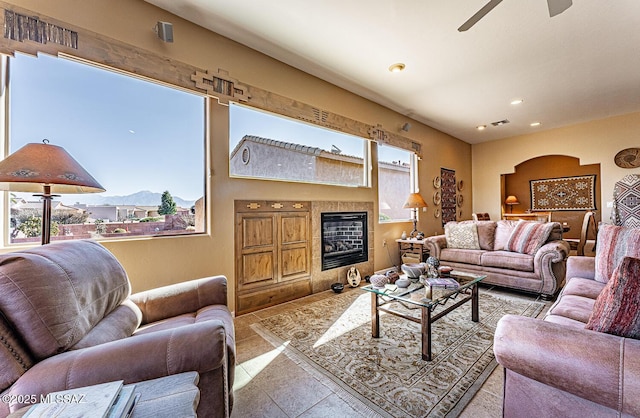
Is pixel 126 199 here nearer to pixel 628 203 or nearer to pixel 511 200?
pixel 628 203

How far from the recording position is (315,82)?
359 centimetres

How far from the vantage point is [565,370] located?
3.25ft

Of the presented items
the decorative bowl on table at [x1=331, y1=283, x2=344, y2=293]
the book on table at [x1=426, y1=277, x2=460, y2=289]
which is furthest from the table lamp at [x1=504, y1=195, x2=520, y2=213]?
the book on table at [x1=426, y1=277, x2=460, y2=289]

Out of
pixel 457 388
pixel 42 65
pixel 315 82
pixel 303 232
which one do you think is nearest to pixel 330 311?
pixel 303 232

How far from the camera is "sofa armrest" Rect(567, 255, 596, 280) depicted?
235 centimetres

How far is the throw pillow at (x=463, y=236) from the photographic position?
4.00 m

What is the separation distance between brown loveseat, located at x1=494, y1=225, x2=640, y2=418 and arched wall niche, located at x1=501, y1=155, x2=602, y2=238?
6.85m

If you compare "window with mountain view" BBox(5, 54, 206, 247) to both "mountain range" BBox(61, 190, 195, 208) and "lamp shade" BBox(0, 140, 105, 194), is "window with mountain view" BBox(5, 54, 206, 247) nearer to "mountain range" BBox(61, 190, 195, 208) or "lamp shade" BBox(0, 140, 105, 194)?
"mountain range" BBox(61, 190, 195, 208)

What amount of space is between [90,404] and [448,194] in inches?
264

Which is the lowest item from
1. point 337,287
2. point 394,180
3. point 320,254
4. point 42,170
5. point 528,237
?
point 337,287

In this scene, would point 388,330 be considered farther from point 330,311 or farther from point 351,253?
point 351,253

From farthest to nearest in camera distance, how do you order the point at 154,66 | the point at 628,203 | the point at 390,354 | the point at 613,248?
the point at 628,203 → the point at 154,66 → the point at 613,248 → the point at 390,354

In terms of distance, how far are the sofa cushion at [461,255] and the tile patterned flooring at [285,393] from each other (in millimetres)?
2240

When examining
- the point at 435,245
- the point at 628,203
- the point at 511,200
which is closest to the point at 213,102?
the point at 435,245
